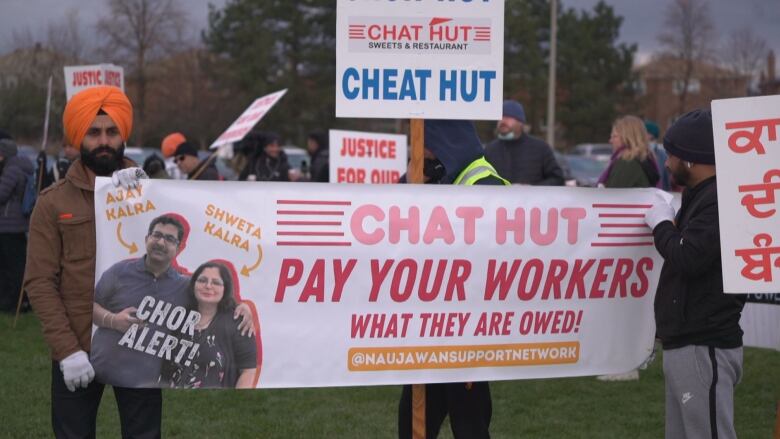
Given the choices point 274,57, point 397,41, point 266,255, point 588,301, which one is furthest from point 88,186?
point 274,57

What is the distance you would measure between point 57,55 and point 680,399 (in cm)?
3938

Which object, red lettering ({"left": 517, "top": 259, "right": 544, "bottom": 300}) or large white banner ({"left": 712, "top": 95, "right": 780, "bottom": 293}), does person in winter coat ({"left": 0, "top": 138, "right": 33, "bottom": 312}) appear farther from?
large white banner ({"left": 712, "top": 95, "right": 780, "bottom": 293})

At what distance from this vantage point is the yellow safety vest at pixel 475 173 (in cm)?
480

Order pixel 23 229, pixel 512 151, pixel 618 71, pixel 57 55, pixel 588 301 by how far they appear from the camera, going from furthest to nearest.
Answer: pixel 618 71 < pixel 57 55 < pixel 23 229 < pixel 512 151 < pixel 588 301

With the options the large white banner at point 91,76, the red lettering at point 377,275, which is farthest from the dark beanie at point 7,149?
the red lettering at point 377,275

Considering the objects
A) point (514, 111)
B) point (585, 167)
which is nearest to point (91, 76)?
point (514, 111)

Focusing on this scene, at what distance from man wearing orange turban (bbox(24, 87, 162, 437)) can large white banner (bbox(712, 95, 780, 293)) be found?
2.44 meters

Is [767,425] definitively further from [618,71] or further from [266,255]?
[618,71]

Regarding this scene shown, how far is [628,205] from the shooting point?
191 inches

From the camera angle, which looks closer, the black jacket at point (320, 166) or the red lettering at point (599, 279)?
the red lettering at point (599, 279)

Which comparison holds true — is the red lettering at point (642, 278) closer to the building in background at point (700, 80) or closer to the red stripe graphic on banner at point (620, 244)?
the red stripe graphic on banner at point (620, 244)

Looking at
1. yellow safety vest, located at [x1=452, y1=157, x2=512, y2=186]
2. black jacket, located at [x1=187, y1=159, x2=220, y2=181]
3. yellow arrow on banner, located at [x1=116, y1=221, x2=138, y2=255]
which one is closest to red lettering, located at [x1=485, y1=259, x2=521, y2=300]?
yellow safety vest, located at [x1=452, y1=157, x2=512, y2=186]

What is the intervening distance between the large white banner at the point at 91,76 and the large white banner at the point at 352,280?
7.73 meters

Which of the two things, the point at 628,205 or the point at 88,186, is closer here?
the point at 88,186
